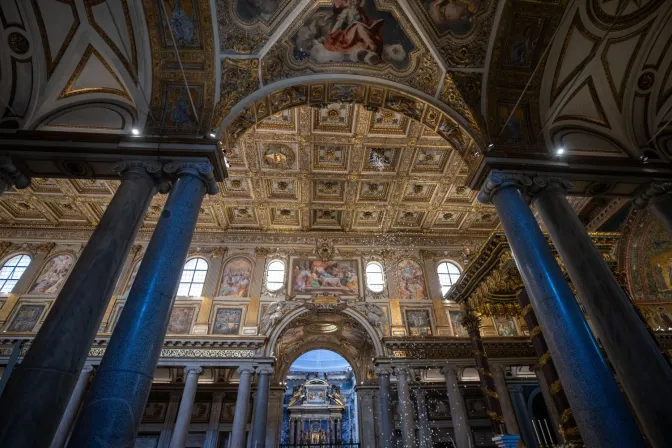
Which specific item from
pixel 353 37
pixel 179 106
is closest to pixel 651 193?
pixel 353 37

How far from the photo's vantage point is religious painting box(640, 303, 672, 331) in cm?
1252

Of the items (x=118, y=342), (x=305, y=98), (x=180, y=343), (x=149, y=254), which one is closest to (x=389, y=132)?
(x=305, y=98)

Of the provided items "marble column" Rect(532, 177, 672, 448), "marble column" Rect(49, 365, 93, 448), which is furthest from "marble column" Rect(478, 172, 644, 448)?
"marble column" Rect(49, 365, 93, 448)

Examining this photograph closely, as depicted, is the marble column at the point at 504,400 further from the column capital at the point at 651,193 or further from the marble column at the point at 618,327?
the column capital at the point at 651,193

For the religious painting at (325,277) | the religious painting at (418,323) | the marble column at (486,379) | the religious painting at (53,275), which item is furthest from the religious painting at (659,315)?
the religious painting at (53,275)

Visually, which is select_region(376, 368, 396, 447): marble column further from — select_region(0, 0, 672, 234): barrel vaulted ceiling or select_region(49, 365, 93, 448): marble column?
select_region(49, 365, 93, 448): marble column

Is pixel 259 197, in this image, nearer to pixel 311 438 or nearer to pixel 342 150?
pixel 342 150

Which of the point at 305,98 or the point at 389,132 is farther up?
the point at 389,132

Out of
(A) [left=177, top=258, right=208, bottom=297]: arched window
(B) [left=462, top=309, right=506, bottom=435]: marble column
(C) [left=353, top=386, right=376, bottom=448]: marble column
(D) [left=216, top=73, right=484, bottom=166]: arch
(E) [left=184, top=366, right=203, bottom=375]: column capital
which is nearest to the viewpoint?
(D) [left=216, top=73, right=484, bottom=166]: arch

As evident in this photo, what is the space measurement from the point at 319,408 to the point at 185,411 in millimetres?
10152

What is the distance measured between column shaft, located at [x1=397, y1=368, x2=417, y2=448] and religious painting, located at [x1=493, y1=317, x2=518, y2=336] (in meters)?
4.51

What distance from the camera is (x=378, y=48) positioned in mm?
7434

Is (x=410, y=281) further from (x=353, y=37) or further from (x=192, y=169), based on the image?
(x=192, y=169)

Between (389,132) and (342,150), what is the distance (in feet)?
5.99
